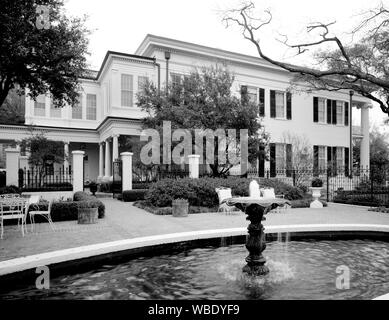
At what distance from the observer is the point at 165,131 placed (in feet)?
58.1

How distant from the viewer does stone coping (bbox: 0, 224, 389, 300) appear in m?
5.18

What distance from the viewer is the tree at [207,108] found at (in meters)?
17.4

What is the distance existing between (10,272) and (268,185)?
41.5 feet

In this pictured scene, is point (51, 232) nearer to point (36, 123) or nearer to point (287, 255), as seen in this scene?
point (287, 255)

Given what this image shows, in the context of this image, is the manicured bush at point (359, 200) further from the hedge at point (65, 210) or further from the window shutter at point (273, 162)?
the hedge at point (65, 210)

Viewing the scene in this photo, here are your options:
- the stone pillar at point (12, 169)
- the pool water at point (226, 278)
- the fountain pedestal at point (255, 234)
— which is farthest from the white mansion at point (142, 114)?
the fountain pedestal at point (255, 234)

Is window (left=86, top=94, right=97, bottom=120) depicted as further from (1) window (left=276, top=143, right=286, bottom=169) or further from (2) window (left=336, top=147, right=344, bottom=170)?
(2) window (left=336, top=147, right=344, bottom=170)

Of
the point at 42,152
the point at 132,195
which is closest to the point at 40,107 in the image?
the point at 42,152

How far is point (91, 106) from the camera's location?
91.4 ft

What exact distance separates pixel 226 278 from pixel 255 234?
913mm

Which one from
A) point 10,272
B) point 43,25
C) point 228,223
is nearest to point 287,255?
point 228,223

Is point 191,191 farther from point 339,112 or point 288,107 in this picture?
point 339,112

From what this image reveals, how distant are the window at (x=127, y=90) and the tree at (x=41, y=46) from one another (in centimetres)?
832

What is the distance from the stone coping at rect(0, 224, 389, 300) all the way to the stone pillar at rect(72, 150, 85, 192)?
323 inches
